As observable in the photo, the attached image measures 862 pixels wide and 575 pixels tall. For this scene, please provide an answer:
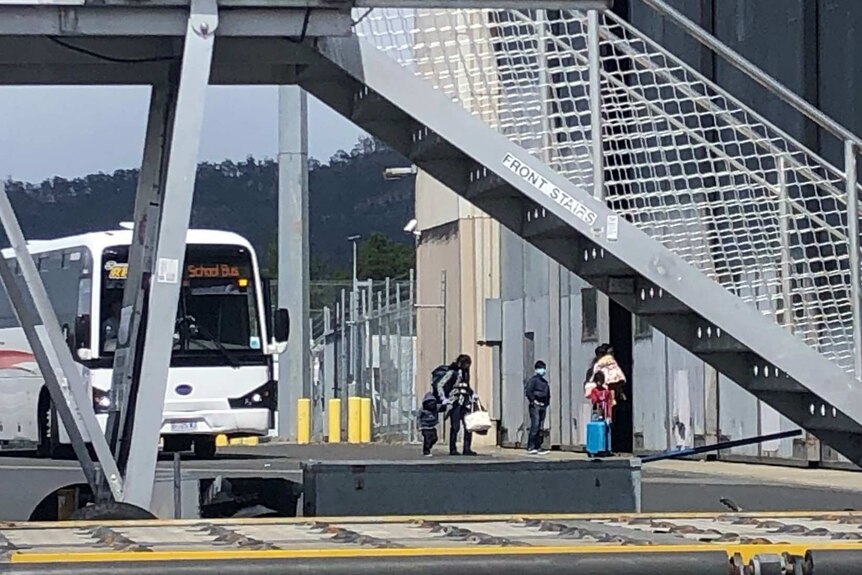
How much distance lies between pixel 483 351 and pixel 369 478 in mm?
32806

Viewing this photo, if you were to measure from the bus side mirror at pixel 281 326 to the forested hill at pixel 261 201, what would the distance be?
105889mm

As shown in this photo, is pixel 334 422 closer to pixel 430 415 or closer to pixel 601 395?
pixel 430 415

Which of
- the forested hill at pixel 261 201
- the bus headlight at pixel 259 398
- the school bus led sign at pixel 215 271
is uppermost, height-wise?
the forested hill at pixel 261 201

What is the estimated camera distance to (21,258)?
10.1 meters

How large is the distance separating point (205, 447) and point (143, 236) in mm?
17602

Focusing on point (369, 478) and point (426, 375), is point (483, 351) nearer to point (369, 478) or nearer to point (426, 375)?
point (426, 375)

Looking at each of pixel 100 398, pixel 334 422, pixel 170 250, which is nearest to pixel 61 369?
pixel 170 250

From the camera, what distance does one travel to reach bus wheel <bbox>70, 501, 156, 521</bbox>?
8148mm

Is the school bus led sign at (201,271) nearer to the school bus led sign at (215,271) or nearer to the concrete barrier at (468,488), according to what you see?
the school bus led sign at (215,271)

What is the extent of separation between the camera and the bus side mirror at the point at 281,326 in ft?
82.1

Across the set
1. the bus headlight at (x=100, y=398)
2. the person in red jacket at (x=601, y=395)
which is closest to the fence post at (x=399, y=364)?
the person in red jacket at (x=601, y=395)

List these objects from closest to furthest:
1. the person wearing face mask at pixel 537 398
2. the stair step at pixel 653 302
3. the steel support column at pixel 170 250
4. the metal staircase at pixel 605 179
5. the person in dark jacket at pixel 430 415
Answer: the steel support column at pixel 170 250
the metal staircase at pixel 605 179
the stair step at pixel 653 302
the person in dark jacket at pixel 430 415
the person wearing face mask at pixel 537 398

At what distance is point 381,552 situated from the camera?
4.59m

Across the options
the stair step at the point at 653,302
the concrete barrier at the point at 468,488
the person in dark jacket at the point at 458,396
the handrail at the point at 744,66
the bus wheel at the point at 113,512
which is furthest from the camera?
the person in dark jacket at the point at 458,396
